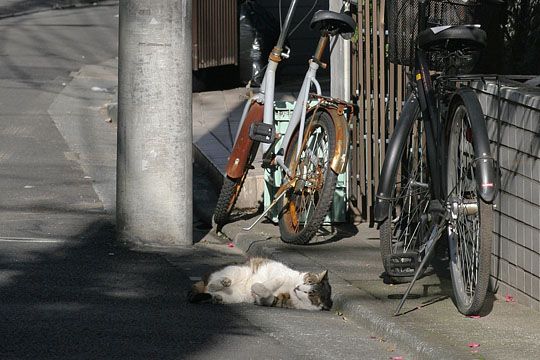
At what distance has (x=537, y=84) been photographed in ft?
20.4

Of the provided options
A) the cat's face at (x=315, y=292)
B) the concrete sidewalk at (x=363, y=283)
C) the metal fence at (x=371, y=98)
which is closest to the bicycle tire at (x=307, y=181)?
the concrete sidewalk at (x=363, y=283)

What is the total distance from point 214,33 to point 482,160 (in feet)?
30.0

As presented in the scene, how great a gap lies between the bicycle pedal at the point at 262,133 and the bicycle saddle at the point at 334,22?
77 cm

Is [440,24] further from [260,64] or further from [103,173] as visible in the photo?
[260,64]

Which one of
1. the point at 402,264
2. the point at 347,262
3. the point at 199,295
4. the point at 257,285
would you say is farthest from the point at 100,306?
the point at 347,262

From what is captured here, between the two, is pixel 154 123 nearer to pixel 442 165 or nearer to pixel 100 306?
pixel 100 306

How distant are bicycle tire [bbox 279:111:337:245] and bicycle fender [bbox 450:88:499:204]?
1929mm

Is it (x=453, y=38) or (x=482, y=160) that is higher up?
(x=453, y=38)

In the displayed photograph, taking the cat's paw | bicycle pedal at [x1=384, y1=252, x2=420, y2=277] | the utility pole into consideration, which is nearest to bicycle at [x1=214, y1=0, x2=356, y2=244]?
the utility pole

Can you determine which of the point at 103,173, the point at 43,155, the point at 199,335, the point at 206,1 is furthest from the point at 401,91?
the point at 206,1

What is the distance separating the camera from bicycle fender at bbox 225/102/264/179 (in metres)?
8.09

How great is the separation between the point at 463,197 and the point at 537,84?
863 mm

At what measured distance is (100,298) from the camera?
632 cm

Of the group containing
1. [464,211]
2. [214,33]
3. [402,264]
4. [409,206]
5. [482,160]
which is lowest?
[402,264]
